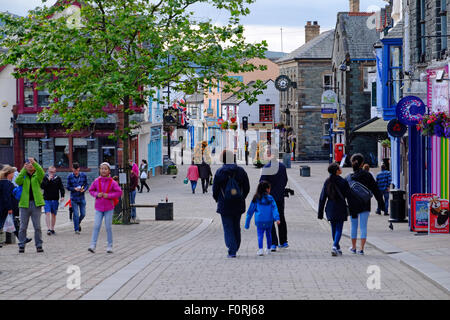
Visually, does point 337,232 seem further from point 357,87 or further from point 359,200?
point 357,87

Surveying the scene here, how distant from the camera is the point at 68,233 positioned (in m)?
19.9

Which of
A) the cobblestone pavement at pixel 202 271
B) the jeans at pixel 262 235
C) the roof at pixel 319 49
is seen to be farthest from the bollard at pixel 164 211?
the roof at pixel 319 49

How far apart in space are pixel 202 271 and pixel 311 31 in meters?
76.6

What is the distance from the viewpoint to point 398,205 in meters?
21.7

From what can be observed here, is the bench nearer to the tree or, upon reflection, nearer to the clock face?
the tree

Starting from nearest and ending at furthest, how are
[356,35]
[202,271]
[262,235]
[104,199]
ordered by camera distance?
[202,271] < [262,235] < [104,199] < [356,35]

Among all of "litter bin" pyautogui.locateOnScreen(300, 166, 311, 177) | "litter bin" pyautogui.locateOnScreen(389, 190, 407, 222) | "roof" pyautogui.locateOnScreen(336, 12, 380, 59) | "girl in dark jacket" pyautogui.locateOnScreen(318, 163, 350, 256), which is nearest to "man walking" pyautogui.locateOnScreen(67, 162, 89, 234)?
"girl in dark jacket" pyautogui.locateOnScreen(318, 163, 350, 256)

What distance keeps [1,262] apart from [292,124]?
65.0m

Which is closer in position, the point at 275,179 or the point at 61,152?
the point at 275,179

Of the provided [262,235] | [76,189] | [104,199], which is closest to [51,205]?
[76,189]

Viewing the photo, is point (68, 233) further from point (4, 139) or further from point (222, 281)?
point (4, 139)

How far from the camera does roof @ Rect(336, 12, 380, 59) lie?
60878 mm

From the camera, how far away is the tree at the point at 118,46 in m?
20.7

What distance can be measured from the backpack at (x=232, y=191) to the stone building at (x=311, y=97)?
5915cm
